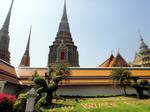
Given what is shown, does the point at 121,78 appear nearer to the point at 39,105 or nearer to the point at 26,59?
the point at 39,105

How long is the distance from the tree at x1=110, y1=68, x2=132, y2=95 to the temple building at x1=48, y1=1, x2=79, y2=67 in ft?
70.9


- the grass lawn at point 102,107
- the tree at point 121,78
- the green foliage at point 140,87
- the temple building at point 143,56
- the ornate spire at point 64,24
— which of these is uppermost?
the ornate spire at point 64,24

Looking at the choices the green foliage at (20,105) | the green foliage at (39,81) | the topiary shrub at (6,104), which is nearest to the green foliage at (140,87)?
the green foliage at (39,81)

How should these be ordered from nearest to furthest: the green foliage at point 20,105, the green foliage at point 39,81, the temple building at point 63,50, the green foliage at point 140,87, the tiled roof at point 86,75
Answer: the green foliage at point 20,105
the green foliage at point 39,81
the green foliage at point 140,87
the tiled roof at point 86,75
the temple building at point 63,50

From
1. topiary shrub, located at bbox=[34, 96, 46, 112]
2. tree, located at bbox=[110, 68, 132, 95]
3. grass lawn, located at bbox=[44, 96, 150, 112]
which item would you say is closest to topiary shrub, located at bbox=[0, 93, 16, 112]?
topiary shrub, located at bbox=[34, 96, 46, 112]

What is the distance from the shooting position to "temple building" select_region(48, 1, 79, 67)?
5500 centimetres

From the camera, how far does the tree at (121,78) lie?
30484 mm

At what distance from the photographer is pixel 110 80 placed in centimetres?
3428

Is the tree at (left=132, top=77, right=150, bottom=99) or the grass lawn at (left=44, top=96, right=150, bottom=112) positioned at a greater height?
the tree at (left=132, top=77, right=150, bottom=99)

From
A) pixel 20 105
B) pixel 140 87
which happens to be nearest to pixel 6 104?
pixel 20 105

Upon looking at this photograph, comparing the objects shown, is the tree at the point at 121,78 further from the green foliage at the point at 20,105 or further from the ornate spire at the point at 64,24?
the ornate spire at the point at 64,24

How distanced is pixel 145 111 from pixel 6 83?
681 inches

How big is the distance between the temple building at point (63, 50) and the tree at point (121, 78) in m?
21.6

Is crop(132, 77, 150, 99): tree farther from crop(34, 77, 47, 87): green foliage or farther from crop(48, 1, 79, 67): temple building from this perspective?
crop(48, 1, 79, 67): temple building
